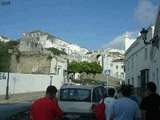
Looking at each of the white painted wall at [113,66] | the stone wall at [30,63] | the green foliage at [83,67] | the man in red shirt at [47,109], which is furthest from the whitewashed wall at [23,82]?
the white painted wall at [113,66]

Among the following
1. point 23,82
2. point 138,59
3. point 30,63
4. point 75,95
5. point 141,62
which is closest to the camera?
point 75,95

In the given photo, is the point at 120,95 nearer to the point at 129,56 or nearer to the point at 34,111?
the point at 34,111

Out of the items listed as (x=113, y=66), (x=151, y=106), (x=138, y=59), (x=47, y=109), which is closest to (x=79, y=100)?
(x=47, y=109)

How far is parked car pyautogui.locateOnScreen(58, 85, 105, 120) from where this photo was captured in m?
13.8

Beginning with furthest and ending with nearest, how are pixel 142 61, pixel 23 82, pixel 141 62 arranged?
1. pixel 23 82
2. pixel 141 62
3. pixel 142 61

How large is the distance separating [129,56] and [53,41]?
89.5 metres

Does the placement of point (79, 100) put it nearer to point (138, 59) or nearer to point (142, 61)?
point (142, 61)

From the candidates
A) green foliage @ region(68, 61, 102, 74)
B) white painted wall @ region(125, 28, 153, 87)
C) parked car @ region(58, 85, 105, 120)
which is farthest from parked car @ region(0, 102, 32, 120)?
green foliage @ region(68, 61, 102, 74)

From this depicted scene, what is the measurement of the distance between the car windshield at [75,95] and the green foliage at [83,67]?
276ft

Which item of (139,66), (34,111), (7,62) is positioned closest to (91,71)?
(7,62)

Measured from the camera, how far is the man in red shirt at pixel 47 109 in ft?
27.6

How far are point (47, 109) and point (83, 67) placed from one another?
101797 mm

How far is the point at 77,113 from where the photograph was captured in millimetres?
13867

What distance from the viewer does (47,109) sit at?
8.41 meters
